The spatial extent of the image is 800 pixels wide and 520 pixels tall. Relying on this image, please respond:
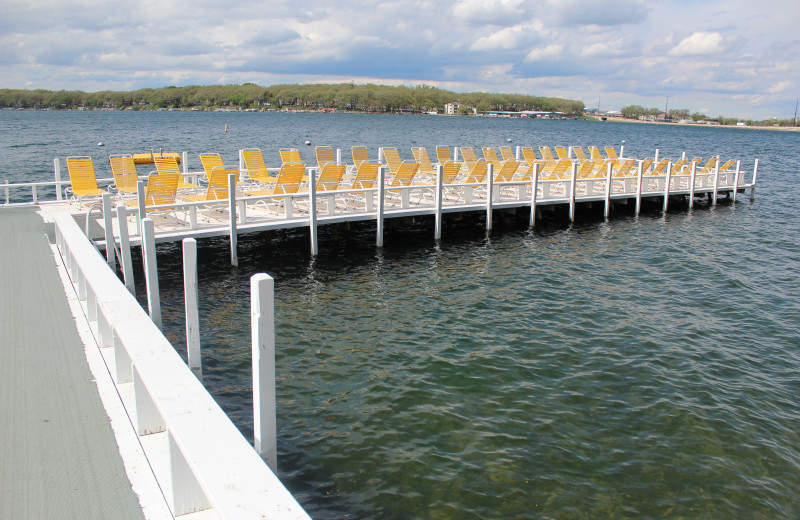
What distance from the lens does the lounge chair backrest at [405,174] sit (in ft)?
48.0

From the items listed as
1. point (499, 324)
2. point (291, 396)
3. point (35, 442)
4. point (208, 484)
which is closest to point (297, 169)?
point (499, 324)

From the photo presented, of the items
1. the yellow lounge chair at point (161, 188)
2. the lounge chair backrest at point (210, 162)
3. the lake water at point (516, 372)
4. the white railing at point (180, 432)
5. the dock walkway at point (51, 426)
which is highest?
the lounge chair backrest at point (210, 162)

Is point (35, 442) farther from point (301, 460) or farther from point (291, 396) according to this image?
point (291, 396)

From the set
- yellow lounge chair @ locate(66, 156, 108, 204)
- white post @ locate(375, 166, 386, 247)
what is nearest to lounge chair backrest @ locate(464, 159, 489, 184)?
white post @ locate(375, 166, 386, 247)

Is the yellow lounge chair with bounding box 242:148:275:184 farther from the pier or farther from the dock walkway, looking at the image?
the dock walkway

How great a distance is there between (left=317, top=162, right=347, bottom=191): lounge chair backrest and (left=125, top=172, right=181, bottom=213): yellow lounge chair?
3.21 meters

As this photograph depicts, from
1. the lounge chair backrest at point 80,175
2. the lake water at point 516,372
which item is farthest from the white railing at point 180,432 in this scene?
the lounge chair backrest at point 80,175

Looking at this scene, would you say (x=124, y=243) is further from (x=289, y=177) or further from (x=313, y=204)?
(x=289, y=177)

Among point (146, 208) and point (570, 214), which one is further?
point (570, 214)

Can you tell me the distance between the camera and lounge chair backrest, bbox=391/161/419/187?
1462 cm

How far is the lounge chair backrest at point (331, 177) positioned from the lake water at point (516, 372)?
54.8 inches

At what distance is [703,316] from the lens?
10.6m

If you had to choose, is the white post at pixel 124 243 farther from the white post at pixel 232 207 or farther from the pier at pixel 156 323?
the white post at pixel 232 207

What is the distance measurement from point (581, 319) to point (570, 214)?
8.21 m
